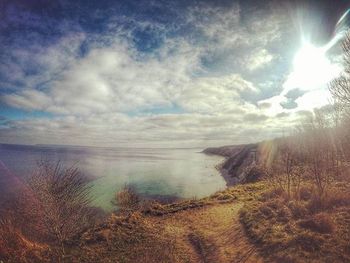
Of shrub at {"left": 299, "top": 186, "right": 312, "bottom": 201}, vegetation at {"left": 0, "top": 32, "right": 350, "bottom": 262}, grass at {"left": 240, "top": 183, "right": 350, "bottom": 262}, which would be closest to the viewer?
grass at {"left": 240, "top": 183, "right": 350, "bottom": 262}

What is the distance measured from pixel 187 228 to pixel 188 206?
6.15 meters

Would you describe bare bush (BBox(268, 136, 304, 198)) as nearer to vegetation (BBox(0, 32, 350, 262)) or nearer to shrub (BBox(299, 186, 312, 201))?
shrub (BBox(299, 186, 312, 201))

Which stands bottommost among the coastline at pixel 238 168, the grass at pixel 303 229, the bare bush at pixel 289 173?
the coastline at pixel 238 168

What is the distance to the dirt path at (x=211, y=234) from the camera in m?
10.7

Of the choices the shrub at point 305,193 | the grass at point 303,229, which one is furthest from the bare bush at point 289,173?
the grass at point 303,229

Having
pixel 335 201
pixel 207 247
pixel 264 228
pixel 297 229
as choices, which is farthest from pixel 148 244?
pixel 335 201

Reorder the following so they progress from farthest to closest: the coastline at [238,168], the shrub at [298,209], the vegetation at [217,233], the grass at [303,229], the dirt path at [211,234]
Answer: the coastline at [238,168], the shrub at [298,209], the dirt path at [211,234], the vegetation at [217,233], the grass at [303,229]

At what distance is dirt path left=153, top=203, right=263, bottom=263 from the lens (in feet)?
35.2

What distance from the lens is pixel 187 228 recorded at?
15.8m

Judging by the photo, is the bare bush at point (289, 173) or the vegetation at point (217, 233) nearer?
the vegetation at point (217, 233)

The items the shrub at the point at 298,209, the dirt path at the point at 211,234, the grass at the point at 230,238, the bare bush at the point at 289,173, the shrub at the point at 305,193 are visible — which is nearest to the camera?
the grass at the point at 230,238

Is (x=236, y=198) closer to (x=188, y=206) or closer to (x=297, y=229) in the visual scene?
(x=188, y=206)

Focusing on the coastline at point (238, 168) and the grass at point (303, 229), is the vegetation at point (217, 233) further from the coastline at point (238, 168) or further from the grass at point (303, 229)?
the coastline at point (238, 168)

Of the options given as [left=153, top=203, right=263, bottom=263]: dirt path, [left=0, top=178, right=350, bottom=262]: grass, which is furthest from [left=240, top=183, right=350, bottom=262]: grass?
[left=153, top=203, right=263, bottom=263]: dirt path
